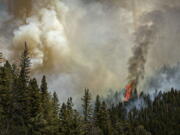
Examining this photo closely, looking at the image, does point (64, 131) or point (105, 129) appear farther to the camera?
point (105, 129)

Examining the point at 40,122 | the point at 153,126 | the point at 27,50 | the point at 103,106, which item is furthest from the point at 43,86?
the point at 153,126

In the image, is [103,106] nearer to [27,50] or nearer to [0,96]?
[27,50]

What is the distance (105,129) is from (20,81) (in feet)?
121

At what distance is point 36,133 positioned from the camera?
5303cm

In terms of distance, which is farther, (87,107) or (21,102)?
(87,107)

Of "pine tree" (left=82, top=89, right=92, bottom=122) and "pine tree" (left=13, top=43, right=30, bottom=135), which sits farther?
"pine tree" (left=82, top=89, right=92, bottom=122)

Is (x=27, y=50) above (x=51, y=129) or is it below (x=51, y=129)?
above

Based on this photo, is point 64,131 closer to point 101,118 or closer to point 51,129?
point 51,129

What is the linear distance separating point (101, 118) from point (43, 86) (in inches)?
1008

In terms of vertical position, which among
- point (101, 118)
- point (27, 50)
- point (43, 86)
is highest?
point (27, 50)

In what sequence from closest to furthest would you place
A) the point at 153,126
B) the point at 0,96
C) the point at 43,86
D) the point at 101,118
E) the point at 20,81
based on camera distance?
the point at 0,96 → the point at 20,81 → the point at 43,86 → the point at 101,118 → the point at 153,126

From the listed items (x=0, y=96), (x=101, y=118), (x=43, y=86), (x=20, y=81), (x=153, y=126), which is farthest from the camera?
(x=153, y=126)

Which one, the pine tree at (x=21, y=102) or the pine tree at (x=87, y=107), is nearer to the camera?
the pine tree at (x=21, y=102)

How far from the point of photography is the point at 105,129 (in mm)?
87312
